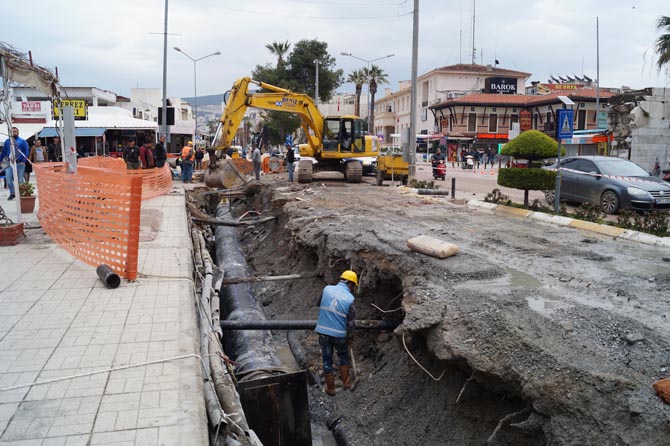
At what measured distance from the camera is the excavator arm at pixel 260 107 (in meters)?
19.5

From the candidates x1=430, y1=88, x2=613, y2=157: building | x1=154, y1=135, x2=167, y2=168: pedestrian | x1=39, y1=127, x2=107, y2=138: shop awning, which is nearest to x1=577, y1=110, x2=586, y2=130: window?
x1=430, y1=88, x2=613, y2=157: building

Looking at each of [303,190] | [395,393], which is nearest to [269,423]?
[395,393]

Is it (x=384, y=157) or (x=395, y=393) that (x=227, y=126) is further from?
(x=395, y=393)

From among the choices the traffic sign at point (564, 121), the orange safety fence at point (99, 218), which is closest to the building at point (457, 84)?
the traffic sign at point (564, 121)

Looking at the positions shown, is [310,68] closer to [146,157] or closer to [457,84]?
[457,84]

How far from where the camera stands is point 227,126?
19547 mm

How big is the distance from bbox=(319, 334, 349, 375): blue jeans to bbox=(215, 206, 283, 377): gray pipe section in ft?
2.10

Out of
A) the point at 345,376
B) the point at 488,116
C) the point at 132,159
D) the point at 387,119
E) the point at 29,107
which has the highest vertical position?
the point at 387,119

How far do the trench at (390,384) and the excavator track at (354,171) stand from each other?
12.1 m

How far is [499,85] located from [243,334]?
66608mm

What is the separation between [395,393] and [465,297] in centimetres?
150

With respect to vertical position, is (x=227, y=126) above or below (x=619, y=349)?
above

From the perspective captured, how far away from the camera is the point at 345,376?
7.39m

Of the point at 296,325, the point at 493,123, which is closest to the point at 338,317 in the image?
the point at 296,325
